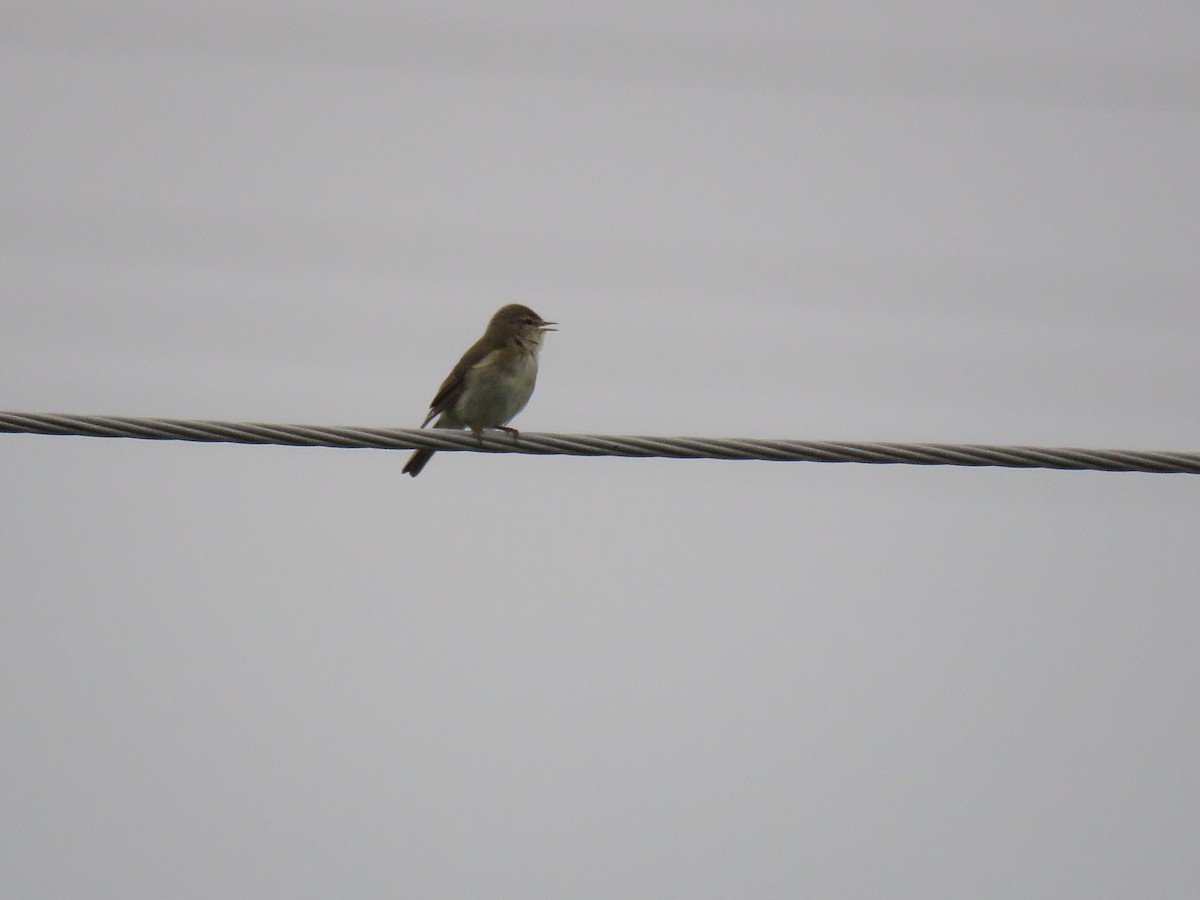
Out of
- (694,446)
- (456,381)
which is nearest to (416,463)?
(456,381)

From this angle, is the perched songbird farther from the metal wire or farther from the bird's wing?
the metal wire

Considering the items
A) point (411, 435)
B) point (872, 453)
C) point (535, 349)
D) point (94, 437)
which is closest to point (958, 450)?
point (872, 453)

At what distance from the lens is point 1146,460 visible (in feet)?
16.0

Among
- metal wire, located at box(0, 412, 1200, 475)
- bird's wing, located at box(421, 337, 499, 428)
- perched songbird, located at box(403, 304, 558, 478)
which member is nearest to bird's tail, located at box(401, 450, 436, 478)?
perched songbird, located at box(403, 304, 558, 478)

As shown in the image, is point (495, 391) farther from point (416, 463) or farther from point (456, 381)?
point (416, 463)

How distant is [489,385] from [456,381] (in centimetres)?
25

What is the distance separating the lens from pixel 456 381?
8023 millimetres

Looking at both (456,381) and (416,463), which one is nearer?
(416,463)

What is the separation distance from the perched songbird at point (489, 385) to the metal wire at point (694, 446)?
265 centimetres

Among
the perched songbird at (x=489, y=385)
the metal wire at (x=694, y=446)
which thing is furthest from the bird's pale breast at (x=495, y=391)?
the metal wire at (x=694, y=446)

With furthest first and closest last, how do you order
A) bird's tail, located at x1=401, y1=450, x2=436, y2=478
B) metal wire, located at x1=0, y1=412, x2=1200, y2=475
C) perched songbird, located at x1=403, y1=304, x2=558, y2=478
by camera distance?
perched songbird, located at x1=403, y1=304, x2=558, y2=478, bird's tail, located at x1=401, y1=450, x2=436, y2=478, metal wire, located at x1=0, y1=412, x2=1200, y2=475

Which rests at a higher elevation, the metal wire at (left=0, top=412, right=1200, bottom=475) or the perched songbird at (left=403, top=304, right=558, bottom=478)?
the perched songbird at (left=403, top=304, right=558, bottom=478)

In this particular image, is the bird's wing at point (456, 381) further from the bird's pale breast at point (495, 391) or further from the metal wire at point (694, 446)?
the metal wire at point (694, 446)

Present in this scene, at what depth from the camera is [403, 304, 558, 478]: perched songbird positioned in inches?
311
